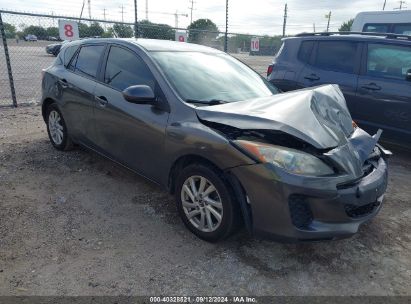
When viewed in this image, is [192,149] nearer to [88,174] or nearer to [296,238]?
[296,238]

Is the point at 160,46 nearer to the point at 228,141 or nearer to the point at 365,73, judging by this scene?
the point at 228,141

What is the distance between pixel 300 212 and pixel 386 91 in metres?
3.43

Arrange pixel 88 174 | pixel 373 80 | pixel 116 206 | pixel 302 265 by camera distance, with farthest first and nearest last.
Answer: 1. pixel 373 80
2. pixel 88 174
3. pixel 116 206
4. pixel 302 265

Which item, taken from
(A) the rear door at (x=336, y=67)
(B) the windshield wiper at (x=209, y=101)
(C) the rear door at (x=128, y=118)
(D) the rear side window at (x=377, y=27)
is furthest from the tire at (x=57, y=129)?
(D) the rear side window at (x=377, y=27)

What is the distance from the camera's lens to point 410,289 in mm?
2623

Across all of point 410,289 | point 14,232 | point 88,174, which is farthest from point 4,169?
point 410,289

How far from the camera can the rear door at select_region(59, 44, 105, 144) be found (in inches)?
167

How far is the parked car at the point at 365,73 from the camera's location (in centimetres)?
512

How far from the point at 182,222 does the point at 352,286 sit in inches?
60.1

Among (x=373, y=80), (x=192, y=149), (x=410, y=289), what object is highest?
(x=373, y=80)

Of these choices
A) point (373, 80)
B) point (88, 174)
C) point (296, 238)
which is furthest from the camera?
point (373, 80)

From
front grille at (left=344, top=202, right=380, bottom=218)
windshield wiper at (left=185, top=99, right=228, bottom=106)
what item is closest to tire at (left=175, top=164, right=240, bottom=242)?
windshield wiper at (left=185, top=99, right=228, bottom=106)

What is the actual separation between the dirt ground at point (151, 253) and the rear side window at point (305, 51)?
9.13 ft

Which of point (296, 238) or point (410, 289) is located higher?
point (296, 238)
